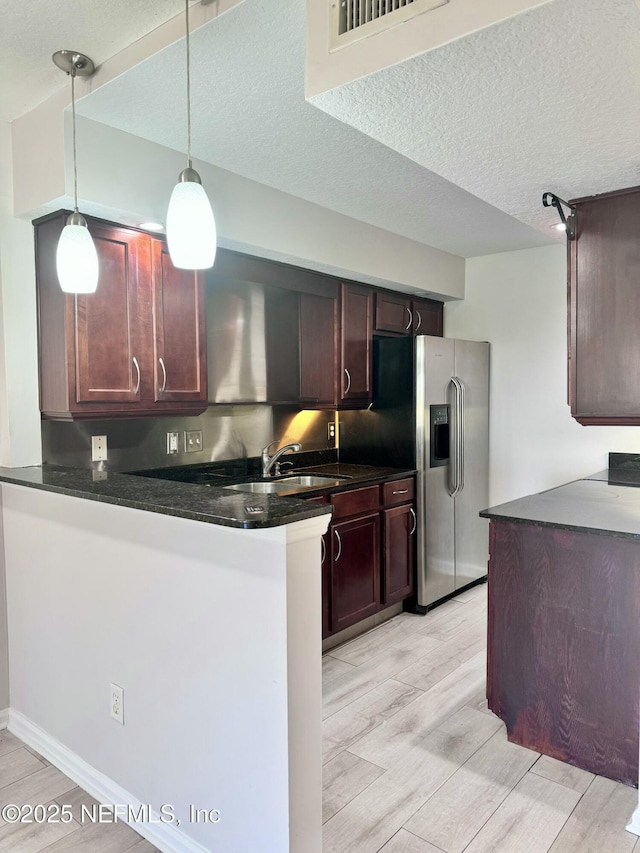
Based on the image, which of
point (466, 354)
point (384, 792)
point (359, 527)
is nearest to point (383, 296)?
point (466, 354)

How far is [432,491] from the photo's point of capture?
12.7 ft

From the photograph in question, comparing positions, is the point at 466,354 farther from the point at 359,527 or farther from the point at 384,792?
the point at 384,792

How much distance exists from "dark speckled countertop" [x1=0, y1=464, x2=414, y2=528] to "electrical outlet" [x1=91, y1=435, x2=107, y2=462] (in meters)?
0.25

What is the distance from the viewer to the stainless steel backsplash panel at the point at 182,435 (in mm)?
2678

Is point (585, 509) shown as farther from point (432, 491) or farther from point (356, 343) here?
point (356, 343)

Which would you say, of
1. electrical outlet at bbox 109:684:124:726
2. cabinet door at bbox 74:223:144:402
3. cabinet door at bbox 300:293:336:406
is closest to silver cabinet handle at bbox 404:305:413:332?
cabinet door at bbox 300:293:336:406

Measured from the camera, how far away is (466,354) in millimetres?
4156

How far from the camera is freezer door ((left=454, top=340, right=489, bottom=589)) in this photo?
13.5ft

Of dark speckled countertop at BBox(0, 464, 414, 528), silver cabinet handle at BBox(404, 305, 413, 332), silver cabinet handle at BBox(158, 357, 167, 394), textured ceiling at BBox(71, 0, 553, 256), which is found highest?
textured ceiling at BBox(71, 0, 553, 256)

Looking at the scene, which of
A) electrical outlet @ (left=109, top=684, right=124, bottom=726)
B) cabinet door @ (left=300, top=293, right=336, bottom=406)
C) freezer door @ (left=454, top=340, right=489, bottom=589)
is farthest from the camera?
freezer door @ (left=454, top=340, right=489, bottom=589)

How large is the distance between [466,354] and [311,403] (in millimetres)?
1223

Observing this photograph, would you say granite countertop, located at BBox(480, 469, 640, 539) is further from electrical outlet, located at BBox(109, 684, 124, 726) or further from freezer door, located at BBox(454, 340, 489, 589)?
electrical outlet, located at BBox(109, 684, 124, 726)

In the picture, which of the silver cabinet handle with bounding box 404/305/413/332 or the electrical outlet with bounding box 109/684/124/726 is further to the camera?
the silver cabinet handle with bounding box 404/305/413/332

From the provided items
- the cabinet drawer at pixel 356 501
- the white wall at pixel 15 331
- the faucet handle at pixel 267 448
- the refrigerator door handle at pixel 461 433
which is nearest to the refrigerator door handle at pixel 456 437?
the refrigerator door handle at pixel 461 433
